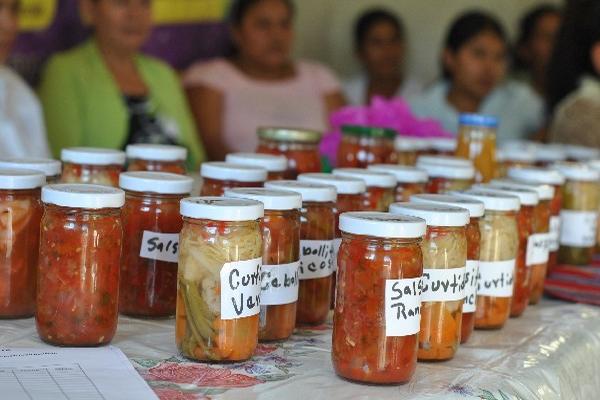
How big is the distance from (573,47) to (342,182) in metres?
1.78

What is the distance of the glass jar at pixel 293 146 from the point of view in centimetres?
158

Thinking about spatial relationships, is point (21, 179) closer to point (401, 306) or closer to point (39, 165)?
point (39, 165)

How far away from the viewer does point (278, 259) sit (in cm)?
115

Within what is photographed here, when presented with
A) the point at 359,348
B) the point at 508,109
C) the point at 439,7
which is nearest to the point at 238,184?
the point at 359,348

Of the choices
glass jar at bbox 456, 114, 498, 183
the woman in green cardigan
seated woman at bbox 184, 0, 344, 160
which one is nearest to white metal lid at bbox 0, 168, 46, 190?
glass jar at bbox 456, 114, 498, 183

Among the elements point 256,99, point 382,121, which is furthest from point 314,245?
point 256,99

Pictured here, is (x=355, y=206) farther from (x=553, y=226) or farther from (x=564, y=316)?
(x=553, y=226)

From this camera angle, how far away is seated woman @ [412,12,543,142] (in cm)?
408

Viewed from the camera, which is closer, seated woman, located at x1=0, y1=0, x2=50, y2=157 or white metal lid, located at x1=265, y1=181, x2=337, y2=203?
white metal lid, located at x1=265, y1=181, x2=337, y2=203

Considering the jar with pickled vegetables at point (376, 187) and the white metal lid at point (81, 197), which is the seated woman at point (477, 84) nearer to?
the jar with pickled vegetables at point (376, 187)

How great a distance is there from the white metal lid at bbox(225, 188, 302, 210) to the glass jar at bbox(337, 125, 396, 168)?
0.59 m

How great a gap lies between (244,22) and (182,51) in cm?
31

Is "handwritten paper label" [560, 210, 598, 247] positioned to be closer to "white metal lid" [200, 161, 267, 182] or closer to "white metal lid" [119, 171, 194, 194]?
"white metal lid" [200, 161, 267, 182]

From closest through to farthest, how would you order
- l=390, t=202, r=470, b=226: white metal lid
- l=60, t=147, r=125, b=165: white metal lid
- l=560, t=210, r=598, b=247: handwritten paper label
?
l=390, t=202, r=470, b=226: white metal lid < l=60, t=147, r=125, b=165: white metal lid < l=560, t=210, r=598, b=247: handwritten paper label
